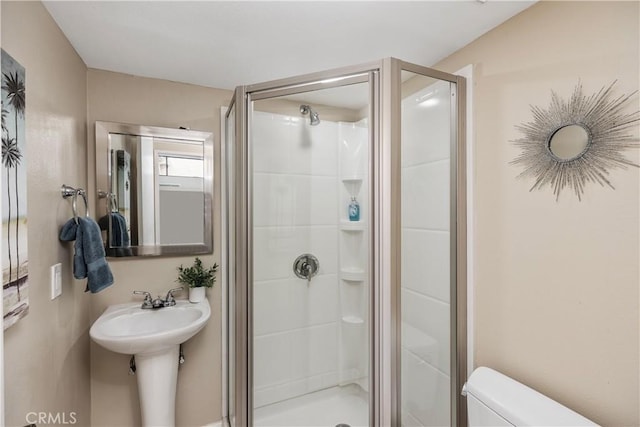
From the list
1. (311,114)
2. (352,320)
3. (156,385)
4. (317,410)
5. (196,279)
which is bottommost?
(317,410)

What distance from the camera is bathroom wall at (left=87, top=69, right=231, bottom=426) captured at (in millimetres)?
1828

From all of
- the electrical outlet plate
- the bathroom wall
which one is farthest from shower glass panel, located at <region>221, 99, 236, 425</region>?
the electrical outlet plate

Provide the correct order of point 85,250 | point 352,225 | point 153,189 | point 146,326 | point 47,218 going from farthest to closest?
point 153,189
point 146,326
point 352,225
point 85,250
point 47,218

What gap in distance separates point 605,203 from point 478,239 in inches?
19.9

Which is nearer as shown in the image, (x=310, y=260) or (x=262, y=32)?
(x=262, y=32)

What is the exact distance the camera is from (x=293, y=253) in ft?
5.53

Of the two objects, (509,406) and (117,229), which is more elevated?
(117,229)

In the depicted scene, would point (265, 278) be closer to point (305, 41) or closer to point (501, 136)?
point (305, 41)

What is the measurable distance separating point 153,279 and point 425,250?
5.12ft

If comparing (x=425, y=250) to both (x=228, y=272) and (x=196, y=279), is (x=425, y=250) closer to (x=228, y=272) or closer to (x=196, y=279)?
(x=228, y=272)

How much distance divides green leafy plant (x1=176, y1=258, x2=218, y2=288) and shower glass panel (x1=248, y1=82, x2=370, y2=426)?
1.70 feet

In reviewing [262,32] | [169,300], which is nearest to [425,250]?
A: [262,32]

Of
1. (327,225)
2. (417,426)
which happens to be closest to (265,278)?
(327,225)

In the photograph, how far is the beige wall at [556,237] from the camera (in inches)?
39.9
